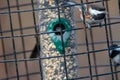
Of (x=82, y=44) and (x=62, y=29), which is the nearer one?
(x=62, y=29)

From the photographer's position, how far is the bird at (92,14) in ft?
7.49

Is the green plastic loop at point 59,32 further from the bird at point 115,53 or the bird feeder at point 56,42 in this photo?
the bird at point 115,53

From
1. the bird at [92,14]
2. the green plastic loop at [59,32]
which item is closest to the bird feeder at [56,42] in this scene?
the green plastic loop at [59,32]

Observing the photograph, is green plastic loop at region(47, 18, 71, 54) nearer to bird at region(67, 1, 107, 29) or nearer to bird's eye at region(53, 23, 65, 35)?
bird's eye at region(53, 23, 65, 35)

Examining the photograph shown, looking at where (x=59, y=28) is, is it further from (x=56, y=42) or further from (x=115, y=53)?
(x=115, y=53)

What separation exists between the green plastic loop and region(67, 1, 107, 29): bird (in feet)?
0.44

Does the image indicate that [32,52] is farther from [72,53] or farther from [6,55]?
[72,53]

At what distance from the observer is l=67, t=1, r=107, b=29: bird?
228 cm

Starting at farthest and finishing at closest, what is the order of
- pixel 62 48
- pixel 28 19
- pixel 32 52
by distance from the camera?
pixel 28 19, pixel 32 52, pixel 62 48

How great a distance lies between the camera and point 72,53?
2.57 meters

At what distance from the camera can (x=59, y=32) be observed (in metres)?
2.43

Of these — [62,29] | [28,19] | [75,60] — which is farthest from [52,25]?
[28,19]

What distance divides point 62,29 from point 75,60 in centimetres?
20

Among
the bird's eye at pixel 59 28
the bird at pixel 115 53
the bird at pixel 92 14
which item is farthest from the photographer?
the bird at pixel 115 53
